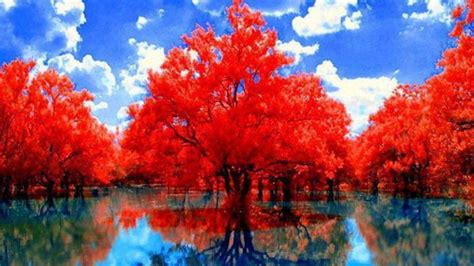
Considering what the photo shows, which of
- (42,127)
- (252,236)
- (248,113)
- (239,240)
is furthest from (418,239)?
(42,127)

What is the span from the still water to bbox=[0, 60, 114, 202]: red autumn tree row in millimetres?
12009

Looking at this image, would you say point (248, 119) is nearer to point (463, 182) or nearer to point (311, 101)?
point (311, 101)

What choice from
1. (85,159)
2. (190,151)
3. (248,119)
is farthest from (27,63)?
(248,119)

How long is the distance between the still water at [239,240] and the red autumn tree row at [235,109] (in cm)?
405

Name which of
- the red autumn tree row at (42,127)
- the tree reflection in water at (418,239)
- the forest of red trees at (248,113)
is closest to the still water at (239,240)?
the tree reflection in water at (418,239)

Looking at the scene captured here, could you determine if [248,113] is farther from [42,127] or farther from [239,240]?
[42,127]

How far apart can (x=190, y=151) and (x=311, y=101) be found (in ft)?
31.7

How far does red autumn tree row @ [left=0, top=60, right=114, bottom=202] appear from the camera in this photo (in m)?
41.6

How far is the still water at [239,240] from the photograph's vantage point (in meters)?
17.1

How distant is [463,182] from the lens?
35562 mm

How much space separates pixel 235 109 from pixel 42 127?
972 inches

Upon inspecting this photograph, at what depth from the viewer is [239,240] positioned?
70.4ft

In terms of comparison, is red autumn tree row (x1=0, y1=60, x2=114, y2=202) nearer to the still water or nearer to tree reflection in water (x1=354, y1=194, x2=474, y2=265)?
the still water

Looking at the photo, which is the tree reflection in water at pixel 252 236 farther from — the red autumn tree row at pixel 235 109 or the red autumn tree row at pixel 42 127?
the red autumn tree row at pixel 42 127
